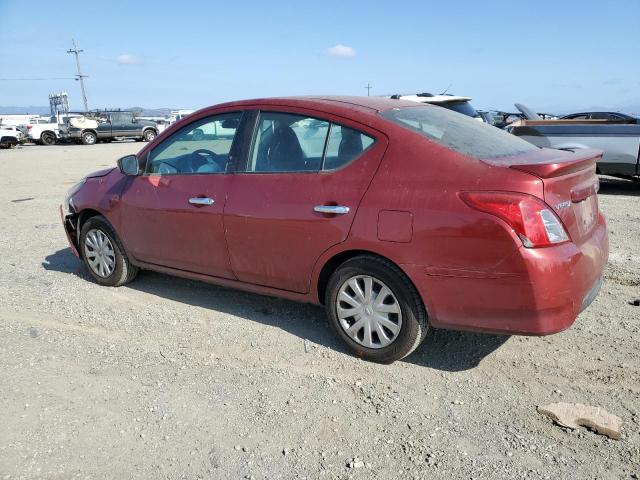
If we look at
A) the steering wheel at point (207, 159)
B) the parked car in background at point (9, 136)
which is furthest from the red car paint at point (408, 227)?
the parked car in background at point (9, 136)

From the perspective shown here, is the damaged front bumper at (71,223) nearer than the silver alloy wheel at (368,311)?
No

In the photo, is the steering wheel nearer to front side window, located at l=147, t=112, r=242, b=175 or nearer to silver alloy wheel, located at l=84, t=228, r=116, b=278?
front side window, located at l=147, t=112, r=242, b=175

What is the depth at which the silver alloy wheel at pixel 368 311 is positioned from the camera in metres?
3.49

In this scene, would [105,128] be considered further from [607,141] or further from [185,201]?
[185,201]

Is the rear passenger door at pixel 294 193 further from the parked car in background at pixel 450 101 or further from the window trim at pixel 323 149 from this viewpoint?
the parked car in background at pixel 450 101

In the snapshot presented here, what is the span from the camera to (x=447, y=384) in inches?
134

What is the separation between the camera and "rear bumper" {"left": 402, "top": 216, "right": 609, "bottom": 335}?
2980 mm

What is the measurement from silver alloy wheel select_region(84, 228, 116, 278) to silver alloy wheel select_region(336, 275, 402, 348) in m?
2.57

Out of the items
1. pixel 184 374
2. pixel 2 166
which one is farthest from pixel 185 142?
pixel 2 166

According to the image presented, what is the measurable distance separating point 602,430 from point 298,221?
210 centimetres

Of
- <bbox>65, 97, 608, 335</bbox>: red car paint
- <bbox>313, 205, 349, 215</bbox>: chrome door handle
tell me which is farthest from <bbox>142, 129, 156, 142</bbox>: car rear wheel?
<bbox>313, 205, 349, 215</bbox>: chrome door handle

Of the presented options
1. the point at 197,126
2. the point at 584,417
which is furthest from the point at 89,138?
the point at 584,417

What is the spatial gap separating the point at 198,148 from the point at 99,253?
1.61 m

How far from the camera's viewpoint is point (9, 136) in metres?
30.3
